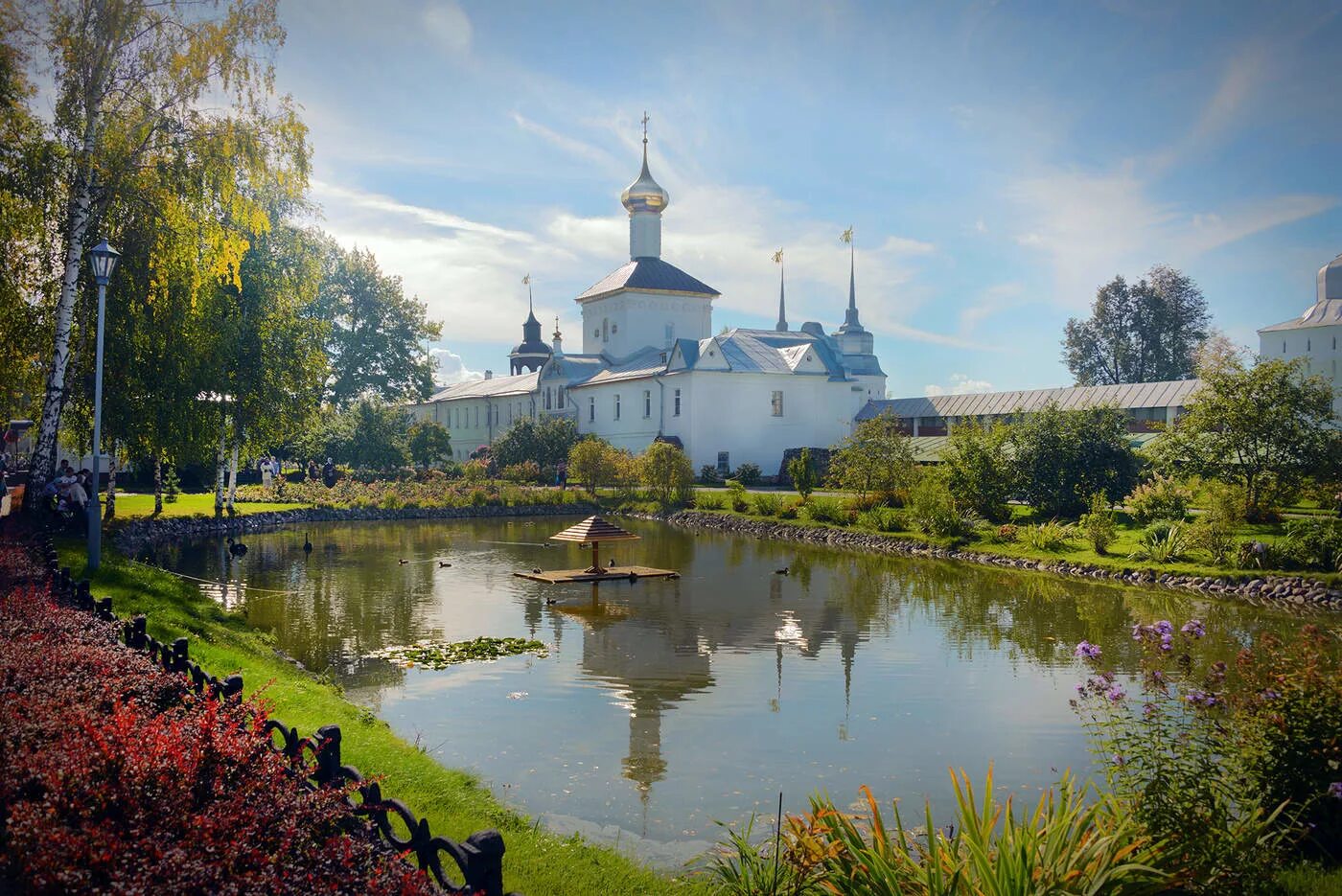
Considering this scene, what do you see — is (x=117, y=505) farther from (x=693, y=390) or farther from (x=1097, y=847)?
(x=1097, y=847)

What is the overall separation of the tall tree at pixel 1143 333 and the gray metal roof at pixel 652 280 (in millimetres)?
26016

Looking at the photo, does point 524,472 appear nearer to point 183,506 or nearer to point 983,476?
point 183,506

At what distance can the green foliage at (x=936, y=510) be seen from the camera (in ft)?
94.1

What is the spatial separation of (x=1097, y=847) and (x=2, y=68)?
17679 mm

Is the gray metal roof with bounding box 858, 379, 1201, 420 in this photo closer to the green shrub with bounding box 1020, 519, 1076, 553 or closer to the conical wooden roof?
the green shrub with bounding box 1020, 519, 1076, 553

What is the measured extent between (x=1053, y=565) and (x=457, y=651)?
15.7 meters

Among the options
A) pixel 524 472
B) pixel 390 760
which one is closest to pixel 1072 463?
pixel 390 760

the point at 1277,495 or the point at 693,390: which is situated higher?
the point at 693,390

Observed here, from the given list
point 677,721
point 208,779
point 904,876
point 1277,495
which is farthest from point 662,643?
point 1277,495

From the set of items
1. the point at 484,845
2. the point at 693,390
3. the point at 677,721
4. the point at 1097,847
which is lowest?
the point at 677,721

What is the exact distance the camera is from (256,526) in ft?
108

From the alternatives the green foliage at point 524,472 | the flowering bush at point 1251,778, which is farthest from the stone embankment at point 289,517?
the flowering bush at point 1251,778

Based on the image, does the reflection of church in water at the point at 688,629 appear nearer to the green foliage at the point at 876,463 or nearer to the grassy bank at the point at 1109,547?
the grassy bank at the point at 1109,547

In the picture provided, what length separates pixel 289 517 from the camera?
117 ft
